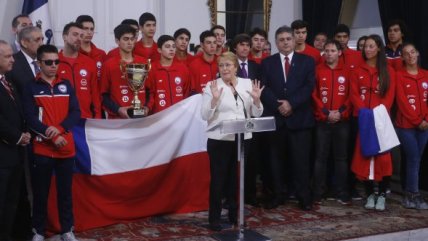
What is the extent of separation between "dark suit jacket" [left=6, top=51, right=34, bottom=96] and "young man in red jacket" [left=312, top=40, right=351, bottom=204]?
2.46m

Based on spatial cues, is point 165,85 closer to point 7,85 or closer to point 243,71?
point 243,71

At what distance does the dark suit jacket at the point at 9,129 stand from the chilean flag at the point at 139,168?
0.61 m

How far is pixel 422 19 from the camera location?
645 centimetres

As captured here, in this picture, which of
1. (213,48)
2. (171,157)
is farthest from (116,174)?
(213,48)

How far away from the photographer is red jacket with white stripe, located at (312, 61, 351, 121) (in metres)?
5.07

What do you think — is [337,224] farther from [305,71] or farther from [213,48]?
[213,48]

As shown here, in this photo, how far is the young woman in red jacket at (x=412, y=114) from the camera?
499 centimetres

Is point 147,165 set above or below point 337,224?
above

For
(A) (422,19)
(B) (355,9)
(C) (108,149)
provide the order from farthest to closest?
1. (B) (355,9)
2. (A) (422,19)
3. (C) (108,149)

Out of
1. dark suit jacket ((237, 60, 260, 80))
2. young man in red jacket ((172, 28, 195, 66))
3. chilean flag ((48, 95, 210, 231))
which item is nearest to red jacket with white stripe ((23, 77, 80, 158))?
chilean flag ((48, 95, 210, 231))

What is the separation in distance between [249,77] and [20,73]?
1.90 metres

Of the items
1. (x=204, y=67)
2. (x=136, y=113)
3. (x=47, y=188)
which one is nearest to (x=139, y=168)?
(x=136, y=113)

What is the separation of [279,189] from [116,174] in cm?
148

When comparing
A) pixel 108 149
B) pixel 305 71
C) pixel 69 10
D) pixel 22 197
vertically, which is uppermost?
pixel 69 10
